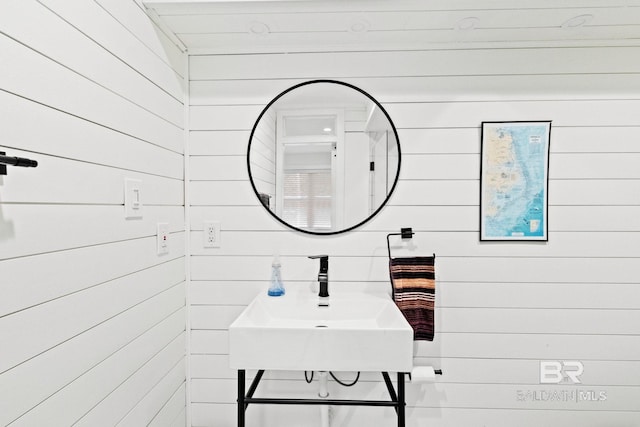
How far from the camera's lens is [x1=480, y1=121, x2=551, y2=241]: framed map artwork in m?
1.60

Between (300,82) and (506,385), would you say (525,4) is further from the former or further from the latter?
(506,385)

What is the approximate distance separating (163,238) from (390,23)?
132cm

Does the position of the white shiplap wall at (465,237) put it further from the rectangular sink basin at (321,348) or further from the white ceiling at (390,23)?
the rectangular sink basin at (321,348)

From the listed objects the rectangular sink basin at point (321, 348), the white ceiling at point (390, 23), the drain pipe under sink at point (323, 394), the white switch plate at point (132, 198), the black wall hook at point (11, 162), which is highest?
the white ceiling at point (390, 23)

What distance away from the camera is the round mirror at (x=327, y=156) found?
1643mm

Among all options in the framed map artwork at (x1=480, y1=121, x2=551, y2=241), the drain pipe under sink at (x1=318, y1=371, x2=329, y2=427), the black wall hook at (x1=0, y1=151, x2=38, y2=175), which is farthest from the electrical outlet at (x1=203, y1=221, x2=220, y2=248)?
the framed map artwork at (x1=480, y1=121, x2=551, y2=241)

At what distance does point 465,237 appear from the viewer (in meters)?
1.64

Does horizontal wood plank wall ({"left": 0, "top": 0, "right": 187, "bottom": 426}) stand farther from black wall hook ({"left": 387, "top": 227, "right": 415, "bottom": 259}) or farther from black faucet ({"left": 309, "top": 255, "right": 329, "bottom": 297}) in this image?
black wall hook ({"left": 387, "top": 227, "right": 415, "bottom": 259})

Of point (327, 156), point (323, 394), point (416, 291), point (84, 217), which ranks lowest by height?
point (323, 394)

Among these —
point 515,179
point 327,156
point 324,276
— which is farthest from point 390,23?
point 324,276

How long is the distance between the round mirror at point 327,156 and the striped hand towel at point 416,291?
11.7 inches

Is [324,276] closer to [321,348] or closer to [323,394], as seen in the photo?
[321,348]

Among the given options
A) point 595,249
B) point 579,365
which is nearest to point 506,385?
point 579,365

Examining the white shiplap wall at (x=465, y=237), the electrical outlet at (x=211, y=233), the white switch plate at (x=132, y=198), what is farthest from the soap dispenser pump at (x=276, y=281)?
the white switch plate at (x=132, y=198)
